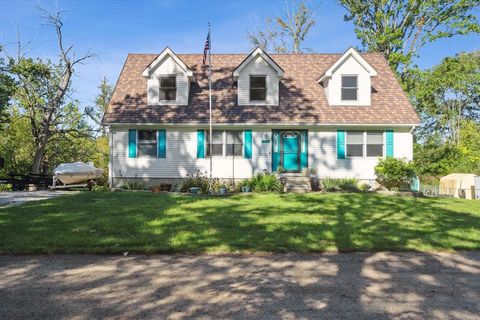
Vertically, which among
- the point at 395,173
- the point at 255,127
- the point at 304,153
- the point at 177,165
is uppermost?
the point at 255,127

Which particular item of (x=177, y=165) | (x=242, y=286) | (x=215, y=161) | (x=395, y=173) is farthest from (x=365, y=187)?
(x=242, y=286)

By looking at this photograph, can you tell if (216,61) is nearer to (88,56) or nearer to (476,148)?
(88,56)

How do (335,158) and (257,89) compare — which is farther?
(257,89)

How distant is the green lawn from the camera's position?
6.87 metres

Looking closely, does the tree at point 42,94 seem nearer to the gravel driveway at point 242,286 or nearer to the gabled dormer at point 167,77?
the gabled dormer at point 167,77

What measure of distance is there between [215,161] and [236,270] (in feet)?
47.1

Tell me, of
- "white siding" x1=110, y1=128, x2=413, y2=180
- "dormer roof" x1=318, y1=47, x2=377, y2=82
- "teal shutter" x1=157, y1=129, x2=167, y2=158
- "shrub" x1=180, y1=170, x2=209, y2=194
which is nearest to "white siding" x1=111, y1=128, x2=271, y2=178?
"white siding" x1=110, y1=128, x2=413, y2=180

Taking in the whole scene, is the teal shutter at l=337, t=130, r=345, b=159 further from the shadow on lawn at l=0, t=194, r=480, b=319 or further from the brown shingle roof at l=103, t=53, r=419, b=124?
the shadow on lawn at l=0, t=194, r=480, b=319

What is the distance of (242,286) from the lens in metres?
4.81

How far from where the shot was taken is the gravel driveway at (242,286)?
4.02 meters

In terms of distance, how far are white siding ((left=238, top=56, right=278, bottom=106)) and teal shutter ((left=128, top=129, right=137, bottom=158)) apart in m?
5.68

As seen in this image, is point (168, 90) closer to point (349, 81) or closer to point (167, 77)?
point (167, 77)

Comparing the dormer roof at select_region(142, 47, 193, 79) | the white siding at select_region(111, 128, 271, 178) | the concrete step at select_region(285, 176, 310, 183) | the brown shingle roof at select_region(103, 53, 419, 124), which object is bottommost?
the concrete step at select_region(285, 176, 310, 183)

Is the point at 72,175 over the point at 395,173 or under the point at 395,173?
under
